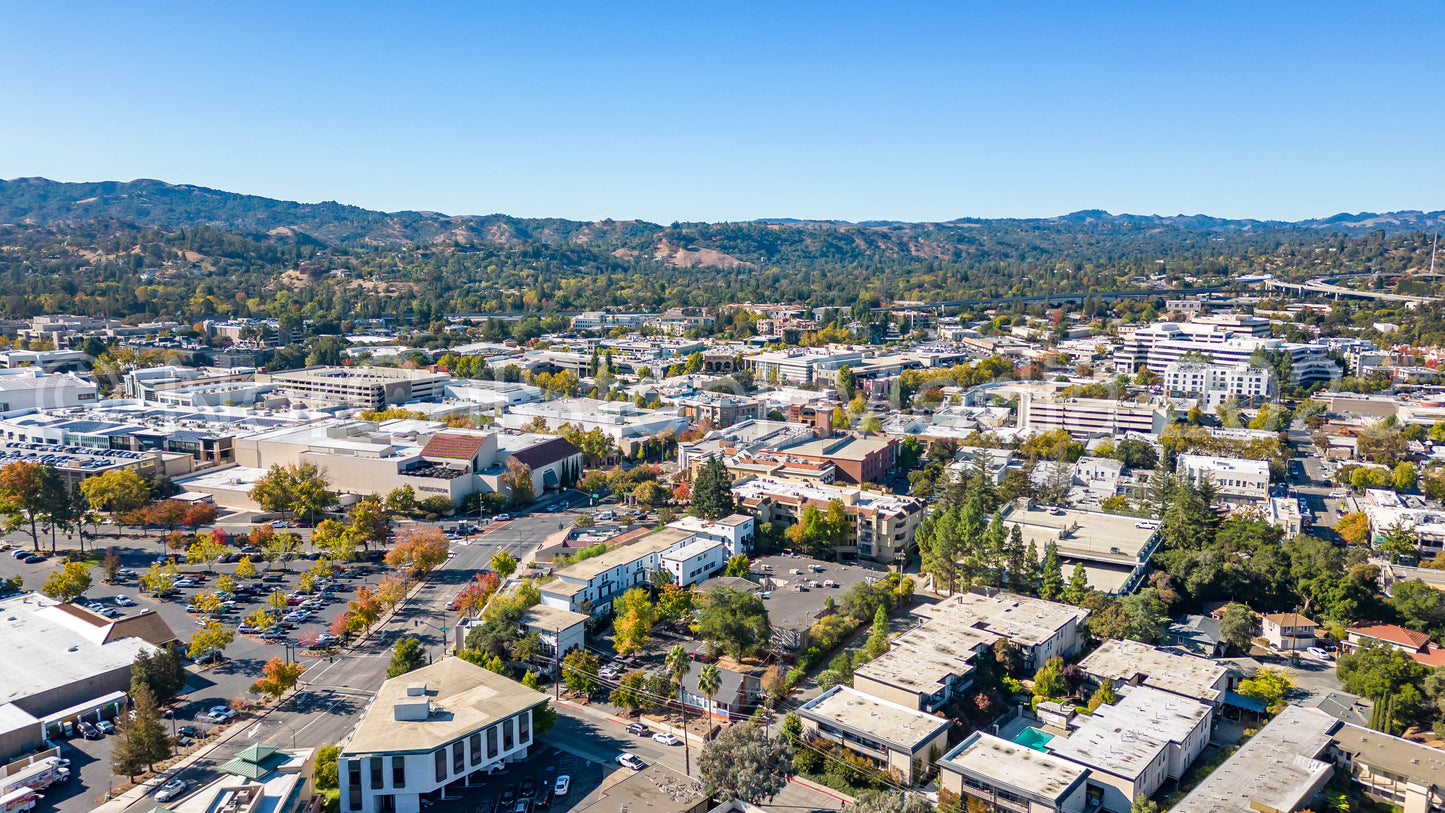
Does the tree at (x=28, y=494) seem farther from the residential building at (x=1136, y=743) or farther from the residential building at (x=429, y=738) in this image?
the residential building at (x=1136, y=743)

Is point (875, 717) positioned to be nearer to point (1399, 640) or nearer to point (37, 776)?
point (1399, 640)

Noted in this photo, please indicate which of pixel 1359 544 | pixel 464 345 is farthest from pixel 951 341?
pixel 1359 544

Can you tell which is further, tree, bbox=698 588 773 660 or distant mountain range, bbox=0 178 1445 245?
distant mountain range, bbox=0 178 1445 245

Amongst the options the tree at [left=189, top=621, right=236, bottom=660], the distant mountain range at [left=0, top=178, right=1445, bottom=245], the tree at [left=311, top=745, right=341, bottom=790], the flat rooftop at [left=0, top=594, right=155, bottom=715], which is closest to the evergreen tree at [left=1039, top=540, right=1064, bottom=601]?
the tree at [left=311, top=745, right=341, bottom=790]

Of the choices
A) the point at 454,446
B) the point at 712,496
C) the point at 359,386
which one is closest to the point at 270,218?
the point at 359,386

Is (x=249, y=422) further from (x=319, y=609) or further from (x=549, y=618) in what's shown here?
(x=549, y=618)

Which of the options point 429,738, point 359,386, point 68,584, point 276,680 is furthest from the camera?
point 359,386

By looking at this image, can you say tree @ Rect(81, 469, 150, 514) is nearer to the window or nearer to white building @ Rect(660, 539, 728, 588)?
white building @ Rect(660, 539, 728, 588)

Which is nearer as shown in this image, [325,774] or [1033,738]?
[325,774]
